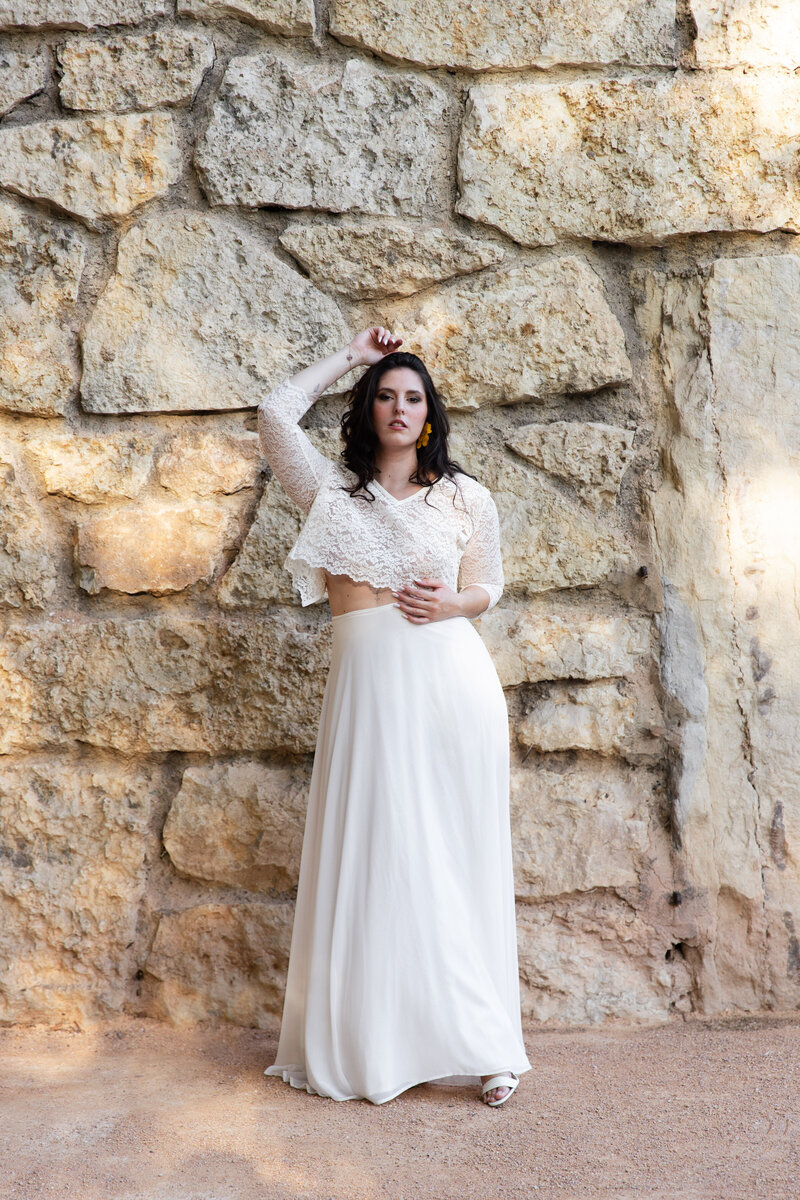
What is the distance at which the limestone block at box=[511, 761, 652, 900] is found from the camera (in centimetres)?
312

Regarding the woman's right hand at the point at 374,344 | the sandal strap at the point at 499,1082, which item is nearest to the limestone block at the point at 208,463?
the woman's right hand at the point at 374,344

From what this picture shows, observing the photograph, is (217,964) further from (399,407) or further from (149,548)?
(399,407)

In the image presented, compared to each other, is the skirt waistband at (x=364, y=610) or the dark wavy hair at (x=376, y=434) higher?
the dark wavy hair at (x=376, y=434)

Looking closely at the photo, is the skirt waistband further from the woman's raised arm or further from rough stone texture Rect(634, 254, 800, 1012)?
rough stone texture Rect(634, 254, 800, 1012)

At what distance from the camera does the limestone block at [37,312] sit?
10.0 ft

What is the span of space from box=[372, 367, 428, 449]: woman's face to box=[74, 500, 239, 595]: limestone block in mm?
674

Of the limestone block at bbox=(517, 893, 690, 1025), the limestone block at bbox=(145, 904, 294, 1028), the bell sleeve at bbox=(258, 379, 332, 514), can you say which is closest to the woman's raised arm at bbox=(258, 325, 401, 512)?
the bell sleeve at bbox=(258, 379, 332, 514)

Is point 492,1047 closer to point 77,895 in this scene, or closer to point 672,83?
point 77,895

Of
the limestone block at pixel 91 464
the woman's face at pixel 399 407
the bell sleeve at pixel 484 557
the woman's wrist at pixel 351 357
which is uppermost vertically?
the woman's wrist at pixel 351 357

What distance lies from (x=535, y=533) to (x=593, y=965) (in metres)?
1.34

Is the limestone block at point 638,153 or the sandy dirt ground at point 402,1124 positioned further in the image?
the limestone block at point 638,153

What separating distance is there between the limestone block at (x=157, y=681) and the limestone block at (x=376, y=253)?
1061mm

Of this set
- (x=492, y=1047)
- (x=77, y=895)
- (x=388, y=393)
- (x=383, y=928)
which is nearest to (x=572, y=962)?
(x=492, y=1047)

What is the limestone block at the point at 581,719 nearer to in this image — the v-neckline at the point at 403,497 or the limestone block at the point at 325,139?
the v-neckline at the point at 403,497
